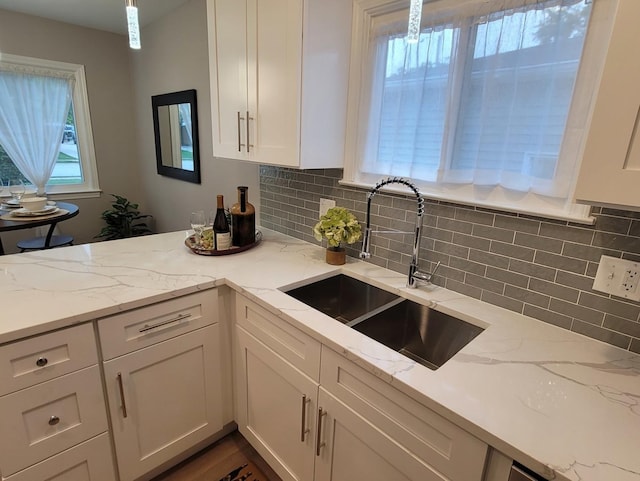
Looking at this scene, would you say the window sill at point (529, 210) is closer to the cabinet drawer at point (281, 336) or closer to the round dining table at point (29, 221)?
the cabinet drawer at point (281, 336)

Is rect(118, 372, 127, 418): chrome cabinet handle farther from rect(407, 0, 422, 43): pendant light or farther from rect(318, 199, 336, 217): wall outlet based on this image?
rect(407, 0, 422, 43): pendant light

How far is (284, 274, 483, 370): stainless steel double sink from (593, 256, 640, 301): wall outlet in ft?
1.28

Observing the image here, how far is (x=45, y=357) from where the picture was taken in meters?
1.11

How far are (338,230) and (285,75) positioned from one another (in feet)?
2.37

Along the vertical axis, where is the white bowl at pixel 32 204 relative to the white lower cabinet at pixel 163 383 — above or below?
above

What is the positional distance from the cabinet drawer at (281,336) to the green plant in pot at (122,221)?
2.88m

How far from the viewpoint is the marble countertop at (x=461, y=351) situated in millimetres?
725

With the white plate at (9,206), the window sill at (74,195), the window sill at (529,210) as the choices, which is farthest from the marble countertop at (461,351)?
the window sill at (74,195)

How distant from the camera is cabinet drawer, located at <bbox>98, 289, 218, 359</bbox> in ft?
4.06

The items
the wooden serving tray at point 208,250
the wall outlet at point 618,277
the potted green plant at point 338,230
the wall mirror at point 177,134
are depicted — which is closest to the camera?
the wall outlet at point 618,277

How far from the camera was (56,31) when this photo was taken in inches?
130

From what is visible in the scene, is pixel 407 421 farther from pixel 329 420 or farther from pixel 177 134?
pixel 177 134

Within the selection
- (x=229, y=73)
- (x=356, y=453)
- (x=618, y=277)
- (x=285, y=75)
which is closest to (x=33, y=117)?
(x=229, y=73)

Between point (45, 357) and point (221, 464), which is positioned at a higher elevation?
point (45, 357)
